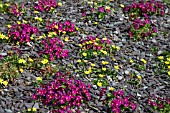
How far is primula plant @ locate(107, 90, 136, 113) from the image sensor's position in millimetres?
7258

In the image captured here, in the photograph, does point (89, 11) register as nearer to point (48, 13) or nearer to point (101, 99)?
point (48, 13)

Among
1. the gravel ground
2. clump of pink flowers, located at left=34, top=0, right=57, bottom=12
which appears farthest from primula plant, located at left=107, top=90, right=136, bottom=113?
clump of pink flowers, located at left=34, top=0, right=57, bottom=12

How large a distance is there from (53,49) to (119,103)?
232 cm

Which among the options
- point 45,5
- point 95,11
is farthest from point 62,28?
point 95,11

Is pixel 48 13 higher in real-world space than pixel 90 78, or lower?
higher

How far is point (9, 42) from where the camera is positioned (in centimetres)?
869

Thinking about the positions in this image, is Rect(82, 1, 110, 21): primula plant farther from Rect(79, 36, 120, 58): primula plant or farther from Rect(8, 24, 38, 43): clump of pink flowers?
Rect(8, 24, 38, 43): clump of pink flowers

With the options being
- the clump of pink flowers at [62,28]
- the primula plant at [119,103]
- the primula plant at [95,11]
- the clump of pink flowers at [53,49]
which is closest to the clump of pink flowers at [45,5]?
the clump of pink flowers at [62,28]

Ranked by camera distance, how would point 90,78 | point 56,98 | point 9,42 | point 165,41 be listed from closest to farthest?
point 56,98, point 90,78, point 9,42, point 165,41

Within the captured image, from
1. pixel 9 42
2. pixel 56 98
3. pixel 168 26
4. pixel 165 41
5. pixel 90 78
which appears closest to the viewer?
pixel 56 98

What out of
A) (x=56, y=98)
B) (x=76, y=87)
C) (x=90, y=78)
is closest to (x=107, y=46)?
(x=90, y=78)

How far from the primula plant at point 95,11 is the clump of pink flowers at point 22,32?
1.82 m

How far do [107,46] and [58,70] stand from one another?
1.73 metres

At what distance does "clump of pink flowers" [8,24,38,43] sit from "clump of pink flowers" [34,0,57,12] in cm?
108
